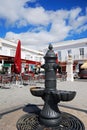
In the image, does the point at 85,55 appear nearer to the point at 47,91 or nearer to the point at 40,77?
the point at 40,77

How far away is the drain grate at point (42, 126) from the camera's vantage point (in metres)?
3.68

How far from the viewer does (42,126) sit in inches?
149

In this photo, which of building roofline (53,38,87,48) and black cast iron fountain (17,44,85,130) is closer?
black cast iron fountain (17,44,85,130)

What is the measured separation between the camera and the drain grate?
3680 millimetres

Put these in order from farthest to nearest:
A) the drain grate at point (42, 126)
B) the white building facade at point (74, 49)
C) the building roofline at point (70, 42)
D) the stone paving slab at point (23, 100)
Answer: the building roofline at point (70, 42), the white building facade at point (74, 49), the stone paving slab at point (23, 100), the drain grate at point (42, 126)

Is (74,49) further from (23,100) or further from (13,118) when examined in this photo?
(13,118)

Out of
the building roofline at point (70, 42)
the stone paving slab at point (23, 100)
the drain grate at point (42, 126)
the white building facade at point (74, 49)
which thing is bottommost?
the drain grate at point (42, 126)

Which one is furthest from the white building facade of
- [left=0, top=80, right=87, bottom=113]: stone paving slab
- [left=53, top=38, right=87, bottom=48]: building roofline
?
[left=0, top=80, right=87, bottom=113]: stone paving slab

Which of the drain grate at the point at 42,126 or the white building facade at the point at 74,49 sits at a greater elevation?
the white building facade at the point at 74,49

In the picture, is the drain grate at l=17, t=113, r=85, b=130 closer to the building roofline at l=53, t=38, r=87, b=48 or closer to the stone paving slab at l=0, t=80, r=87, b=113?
the stone paving slab at l=0, t=80, r=87, b=113

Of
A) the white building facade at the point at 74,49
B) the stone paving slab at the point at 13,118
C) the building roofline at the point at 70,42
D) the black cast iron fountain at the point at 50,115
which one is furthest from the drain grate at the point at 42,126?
the building roofline at the point at 70,42

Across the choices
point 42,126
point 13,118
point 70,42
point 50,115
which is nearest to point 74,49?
point 70,42

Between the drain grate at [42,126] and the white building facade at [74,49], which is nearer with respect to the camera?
the drain grate at [42,126]

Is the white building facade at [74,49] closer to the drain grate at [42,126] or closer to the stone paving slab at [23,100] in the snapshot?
the stone paving slab at [23,100]
